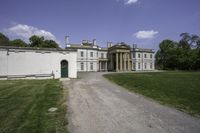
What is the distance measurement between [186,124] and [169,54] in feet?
209

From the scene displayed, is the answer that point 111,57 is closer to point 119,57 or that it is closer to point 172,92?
point 119,57

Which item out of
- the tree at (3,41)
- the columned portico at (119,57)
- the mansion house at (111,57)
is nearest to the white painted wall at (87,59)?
the mansion house at (111,57)

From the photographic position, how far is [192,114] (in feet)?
20.6

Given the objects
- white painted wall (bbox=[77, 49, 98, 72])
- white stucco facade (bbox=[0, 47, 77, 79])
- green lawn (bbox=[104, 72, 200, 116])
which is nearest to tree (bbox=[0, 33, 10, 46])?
white painted wall (bbox=[77, 49, 98, 72])

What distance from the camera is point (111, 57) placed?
52.0 m

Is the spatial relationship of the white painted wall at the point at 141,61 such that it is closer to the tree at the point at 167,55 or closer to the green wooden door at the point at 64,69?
the tree at the point at 167,55

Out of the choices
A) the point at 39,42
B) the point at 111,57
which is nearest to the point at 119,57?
the point at 111,57

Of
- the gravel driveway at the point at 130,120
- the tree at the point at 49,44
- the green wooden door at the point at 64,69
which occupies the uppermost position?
the tree at the point at 49,44

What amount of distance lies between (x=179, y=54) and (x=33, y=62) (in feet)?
183

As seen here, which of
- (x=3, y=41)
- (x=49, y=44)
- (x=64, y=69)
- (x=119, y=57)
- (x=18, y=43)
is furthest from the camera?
(x=119, y=57)

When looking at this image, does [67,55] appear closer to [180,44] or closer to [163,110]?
[163,110]

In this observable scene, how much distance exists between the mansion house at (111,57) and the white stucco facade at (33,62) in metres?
21.5

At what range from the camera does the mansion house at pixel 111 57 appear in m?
46.9

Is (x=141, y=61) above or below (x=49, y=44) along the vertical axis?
below
